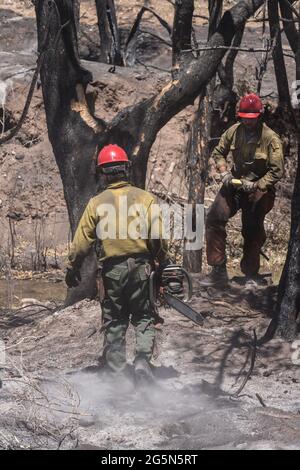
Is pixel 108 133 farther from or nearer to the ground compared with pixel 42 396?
farther from the ground

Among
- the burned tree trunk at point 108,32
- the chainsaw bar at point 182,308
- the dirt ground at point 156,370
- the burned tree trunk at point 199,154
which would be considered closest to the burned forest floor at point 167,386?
the dirt ground at point 156,370

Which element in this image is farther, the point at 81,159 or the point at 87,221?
the point at 81,159

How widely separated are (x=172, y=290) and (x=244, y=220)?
2.48 m

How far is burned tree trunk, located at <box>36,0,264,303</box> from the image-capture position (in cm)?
827

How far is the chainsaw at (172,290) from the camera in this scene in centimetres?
703

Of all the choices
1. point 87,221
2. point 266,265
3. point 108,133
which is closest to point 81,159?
point 108,133

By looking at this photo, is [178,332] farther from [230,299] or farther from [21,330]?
[21,330]

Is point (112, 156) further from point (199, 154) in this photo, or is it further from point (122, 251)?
point (199, 154)

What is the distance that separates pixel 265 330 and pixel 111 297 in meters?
1.84

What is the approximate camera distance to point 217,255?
9.31m

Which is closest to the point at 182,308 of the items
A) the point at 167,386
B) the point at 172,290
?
the point at 172,290

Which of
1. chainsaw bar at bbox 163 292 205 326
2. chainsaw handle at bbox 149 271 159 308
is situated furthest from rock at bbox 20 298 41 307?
chainsaw handle at bbox 149 271 159 308

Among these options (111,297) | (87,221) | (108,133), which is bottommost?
(111,297)

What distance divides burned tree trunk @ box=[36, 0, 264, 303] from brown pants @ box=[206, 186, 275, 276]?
3.36 ft
